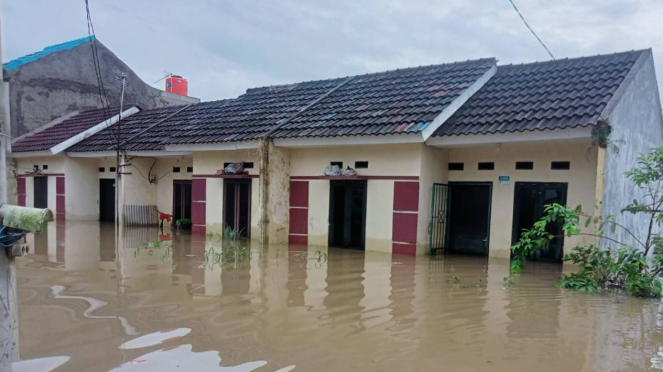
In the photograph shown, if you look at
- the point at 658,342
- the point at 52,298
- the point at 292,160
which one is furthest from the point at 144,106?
the point at 658,342

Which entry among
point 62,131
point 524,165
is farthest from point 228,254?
point 62,131

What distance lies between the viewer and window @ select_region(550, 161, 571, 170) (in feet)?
31.2

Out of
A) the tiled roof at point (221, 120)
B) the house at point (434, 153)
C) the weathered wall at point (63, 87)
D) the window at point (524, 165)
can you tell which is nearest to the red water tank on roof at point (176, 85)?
the weathered wall at point (63, 87)

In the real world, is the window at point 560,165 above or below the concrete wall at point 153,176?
above

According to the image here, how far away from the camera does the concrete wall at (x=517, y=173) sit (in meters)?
9.24

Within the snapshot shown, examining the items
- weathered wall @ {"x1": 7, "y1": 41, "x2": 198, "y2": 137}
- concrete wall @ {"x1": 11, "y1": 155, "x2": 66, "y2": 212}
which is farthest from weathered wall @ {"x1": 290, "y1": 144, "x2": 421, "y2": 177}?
weathered wall @ {"x1": 7, "y1": 41, "x2": 198, "y2": 137}

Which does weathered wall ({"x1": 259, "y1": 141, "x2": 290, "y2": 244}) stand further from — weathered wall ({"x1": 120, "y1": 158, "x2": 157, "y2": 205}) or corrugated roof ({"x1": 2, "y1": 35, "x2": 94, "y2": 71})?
corrugated roof ({"x1": 2, "y1": 35, "x2": 94, "y2": 71})

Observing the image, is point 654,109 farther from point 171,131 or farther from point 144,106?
point 144,106

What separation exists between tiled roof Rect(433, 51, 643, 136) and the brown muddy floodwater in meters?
3.00

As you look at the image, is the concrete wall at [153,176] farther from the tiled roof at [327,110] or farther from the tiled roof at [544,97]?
the tiled roof at [544,97]

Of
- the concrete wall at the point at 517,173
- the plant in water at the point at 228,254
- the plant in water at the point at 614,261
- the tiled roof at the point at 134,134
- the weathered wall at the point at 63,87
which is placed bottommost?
the plant in water at the point at 228,254

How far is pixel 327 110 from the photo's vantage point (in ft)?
40.2

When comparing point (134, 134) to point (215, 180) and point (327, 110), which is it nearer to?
point (215, 180)

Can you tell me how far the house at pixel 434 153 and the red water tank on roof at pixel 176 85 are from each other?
11876 millimetres
